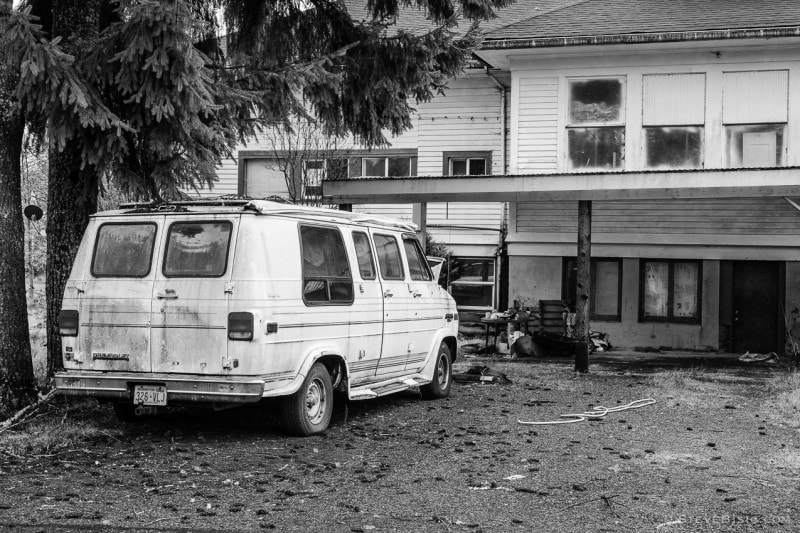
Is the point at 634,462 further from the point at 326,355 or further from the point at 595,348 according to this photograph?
the point at 595,348

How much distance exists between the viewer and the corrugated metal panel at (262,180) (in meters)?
23.0

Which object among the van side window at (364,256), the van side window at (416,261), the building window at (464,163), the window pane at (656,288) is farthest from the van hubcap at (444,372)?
the building window at (464,163)

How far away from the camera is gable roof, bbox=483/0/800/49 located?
17.4 meters

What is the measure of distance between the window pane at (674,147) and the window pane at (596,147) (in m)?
0.55

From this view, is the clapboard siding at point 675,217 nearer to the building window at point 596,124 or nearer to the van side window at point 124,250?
the building window at point 596,124

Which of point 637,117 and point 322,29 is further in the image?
point 637,117

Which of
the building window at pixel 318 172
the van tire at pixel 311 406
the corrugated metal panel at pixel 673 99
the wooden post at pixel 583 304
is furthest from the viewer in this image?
the building window at pixel 318 172

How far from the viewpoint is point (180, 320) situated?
7.86 metres

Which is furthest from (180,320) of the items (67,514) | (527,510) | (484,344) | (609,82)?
(609,82)

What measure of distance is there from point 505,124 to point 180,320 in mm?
14414

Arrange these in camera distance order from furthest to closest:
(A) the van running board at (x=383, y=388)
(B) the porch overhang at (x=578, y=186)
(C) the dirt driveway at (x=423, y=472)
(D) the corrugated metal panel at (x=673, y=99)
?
1. (D) the corrugated metal panel at (x=673, y=99)
2. (B) the porch overhang at (x=578, y=186)
3. (A) the van running board at (x=383, y=388)
4. (C) the dirt driveway at (x=423, y=472)

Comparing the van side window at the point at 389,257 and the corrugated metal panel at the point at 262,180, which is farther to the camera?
the corrugated metal panel at the point at 262,180

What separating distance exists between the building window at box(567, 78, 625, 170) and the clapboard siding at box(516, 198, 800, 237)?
1.14 meters

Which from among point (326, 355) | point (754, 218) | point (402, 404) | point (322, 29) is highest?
point (322, 29)
